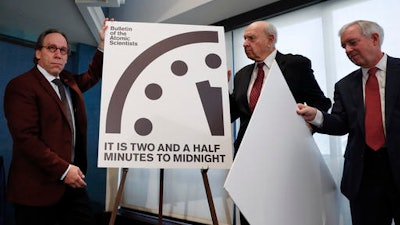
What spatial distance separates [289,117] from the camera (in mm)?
1366

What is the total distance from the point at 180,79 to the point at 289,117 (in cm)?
60

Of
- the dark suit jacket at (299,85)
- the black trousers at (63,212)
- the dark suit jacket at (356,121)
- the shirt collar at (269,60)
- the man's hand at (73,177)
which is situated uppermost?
the shirt collar at (269,60)

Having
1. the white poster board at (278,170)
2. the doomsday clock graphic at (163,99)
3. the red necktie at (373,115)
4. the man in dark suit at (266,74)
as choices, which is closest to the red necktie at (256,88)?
the man in dark suit at (266,74)

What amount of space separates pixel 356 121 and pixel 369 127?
0.19 ft

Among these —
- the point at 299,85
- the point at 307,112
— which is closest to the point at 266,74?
the point at 299,85

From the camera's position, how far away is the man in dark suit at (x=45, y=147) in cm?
142

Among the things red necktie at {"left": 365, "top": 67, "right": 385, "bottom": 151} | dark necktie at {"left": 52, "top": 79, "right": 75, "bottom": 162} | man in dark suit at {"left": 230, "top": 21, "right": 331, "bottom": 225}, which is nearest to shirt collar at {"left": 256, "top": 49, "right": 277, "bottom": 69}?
man in dark suit at {"left": 230, "top": 21, "right": 331, "bottom": 225}

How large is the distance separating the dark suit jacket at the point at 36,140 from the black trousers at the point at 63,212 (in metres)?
0.05

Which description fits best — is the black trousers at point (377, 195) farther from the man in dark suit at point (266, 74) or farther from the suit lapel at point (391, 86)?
the man in dark suit at point (266, 74)

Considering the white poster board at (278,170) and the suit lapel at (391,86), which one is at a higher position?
the suit lapel at (391,86)

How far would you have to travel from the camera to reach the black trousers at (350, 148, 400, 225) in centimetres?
126

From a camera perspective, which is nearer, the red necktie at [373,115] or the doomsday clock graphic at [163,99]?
the red necktie at [373,115]

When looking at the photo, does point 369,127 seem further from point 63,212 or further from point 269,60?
point 63,212

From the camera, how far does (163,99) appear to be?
1572 mm
